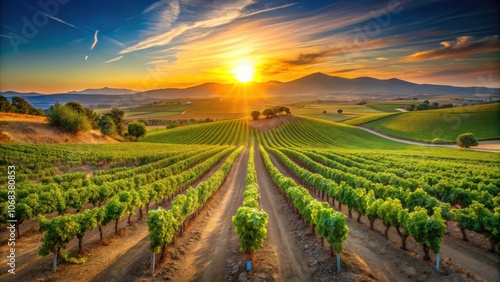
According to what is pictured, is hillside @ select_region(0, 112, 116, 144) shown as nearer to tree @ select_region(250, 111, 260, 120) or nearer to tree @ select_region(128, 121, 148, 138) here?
tree @ select_region(128, 121, 148, 138)

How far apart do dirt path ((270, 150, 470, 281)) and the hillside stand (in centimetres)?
7177

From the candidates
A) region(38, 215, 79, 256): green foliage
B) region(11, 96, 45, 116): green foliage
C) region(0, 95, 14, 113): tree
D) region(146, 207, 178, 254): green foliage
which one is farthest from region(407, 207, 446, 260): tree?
region(11, 96, 45, 116): green foliage

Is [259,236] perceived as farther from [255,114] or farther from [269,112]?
[255,114]

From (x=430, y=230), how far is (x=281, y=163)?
47342 mm

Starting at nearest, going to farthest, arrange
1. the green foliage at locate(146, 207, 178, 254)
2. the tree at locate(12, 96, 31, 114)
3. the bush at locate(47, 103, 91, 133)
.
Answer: the green foliage at locate(146, 207, 178, 254)
the bush at locate(47, 103, 91, 133)
the tree at locate(12, 96, 31, 114)

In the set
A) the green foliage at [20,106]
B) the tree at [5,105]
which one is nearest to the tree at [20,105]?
the green foliage at [20,106]

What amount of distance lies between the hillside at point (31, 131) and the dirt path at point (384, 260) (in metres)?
71.8

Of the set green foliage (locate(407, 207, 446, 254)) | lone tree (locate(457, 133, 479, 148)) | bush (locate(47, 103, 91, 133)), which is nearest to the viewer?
green foliage (locate(407, 207, 446, 254))

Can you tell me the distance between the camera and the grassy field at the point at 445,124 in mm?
106875

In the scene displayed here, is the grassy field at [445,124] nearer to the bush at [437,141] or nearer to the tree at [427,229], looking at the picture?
the bush at [437,141]

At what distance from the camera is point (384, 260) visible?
1798cm

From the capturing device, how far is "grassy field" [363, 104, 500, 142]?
4208 inches

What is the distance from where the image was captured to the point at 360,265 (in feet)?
55.4

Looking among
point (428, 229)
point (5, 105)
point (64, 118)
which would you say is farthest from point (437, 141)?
point (5, 105)
